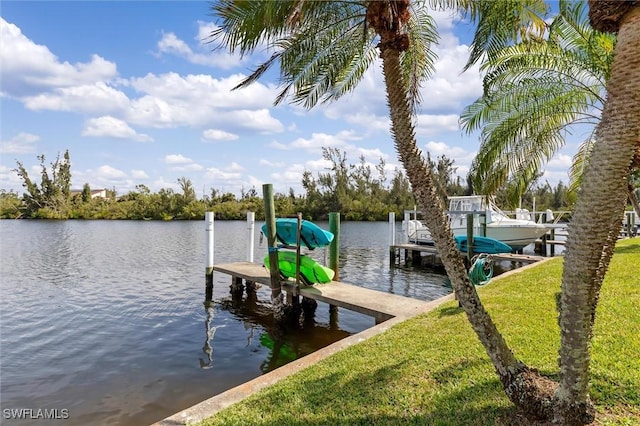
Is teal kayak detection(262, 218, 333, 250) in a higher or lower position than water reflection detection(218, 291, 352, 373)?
higher

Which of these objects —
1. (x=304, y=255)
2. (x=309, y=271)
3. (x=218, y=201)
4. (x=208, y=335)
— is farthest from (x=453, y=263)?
(x=218, y=201)

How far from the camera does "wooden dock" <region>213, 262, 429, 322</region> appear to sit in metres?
8.17

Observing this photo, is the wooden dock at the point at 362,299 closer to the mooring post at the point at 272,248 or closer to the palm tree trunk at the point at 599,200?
the mooring post at the point at 272,248

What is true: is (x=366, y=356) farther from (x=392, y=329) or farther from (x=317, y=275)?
(x=317, y=275)

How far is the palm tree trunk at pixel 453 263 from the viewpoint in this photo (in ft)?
11.5

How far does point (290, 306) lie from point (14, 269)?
15.1 meters

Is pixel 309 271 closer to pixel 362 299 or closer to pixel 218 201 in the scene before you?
pixel 362 299

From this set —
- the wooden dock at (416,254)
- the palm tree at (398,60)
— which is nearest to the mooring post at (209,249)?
the palm tree at (398,60)

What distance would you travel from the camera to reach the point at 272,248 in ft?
33.6

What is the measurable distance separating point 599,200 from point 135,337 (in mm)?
9746

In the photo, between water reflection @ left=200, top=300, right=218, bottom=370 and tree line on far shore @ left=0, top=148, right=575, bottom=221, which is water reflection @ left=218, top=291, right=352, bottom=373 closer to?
water reflection @ left=200, top=300, right=218, bottom=370

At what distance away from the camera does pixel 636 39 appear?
287 centimetres

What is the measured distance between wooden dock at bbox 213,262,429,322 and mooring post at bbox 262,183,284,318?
1.11 ft

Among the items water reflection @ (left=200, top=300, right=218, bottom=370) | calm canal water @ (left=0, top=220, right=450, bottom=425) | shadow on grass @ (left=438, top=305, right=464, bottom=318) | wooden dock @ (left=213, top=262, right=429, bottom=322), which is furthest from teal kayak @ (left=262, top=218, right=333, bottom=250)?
shadow on grass @ (left=438, top=305, right=464, bottom=318)
